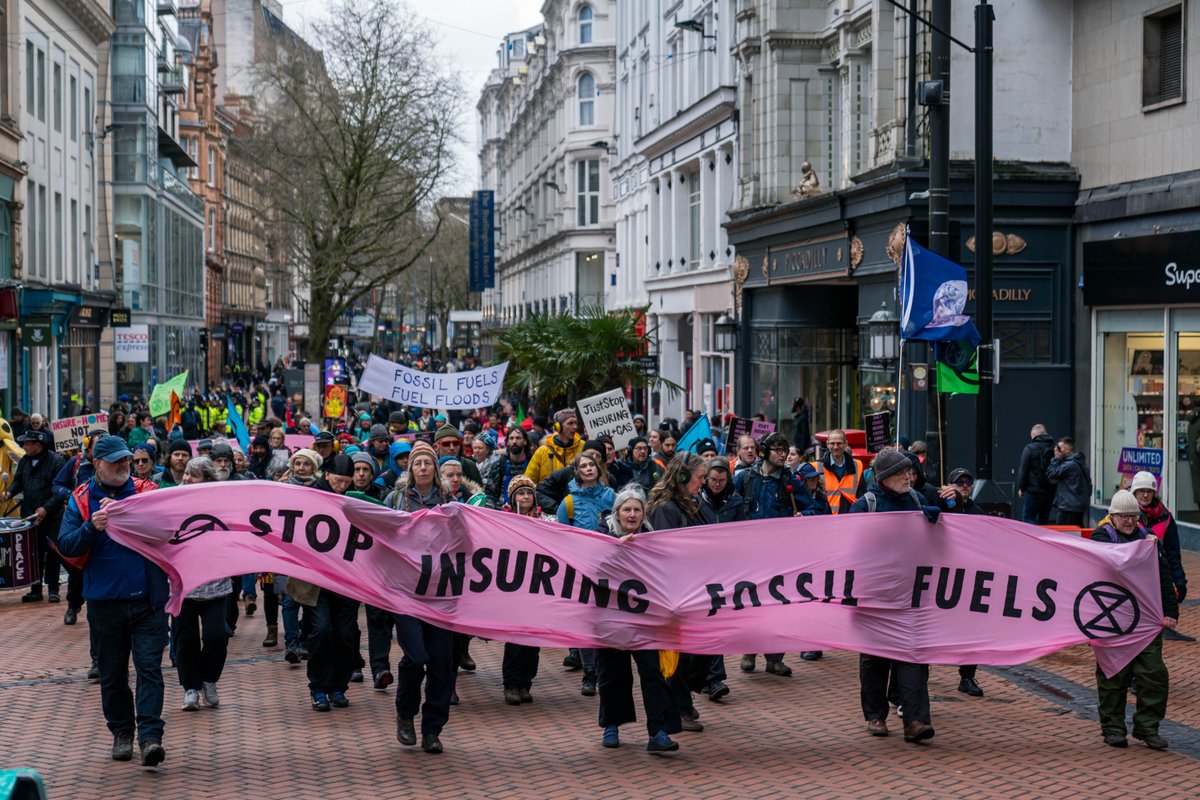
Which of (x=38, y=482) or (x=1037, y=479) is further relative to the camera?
(x=1037, y=479)

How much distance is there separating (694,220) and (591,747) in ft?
102

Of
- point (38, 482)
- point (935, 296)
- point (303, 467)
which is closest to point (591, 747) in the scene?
point (303, 467)

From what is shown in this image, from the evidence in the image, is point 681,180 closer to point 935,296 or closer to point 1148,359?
point 1148,359

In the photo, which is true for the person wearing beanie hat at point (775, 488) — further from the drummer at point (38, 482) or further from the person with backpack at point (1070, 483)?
the drummer at point (38, 482)

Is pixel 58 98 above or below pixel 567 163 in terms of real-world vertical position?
below

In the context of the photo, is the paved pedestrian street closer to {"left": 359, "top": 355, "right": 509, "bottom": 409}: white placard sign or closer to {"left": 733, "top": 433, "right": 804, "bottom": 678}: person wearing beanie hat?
{"left": 733, "top": 433, "right": 804, "bottom": 678}: person wearing beanie hat

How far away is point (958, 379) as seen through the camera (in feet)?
52.6

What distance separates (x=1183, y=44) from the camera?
19688 millimetres

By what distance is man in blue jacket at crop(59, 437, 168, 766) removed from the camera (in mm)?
9102

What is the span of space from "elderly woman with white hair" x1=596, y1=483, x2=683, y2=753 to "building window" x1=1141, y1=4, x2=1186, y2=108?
1286cm

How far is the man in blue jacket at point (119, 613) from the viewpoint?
910cm

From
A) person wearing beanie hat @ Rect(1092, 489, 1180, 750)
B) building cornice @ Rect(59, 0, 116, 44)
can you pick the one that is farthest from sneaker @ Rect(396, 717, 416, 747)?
building cornice @ Rect(59, 0, 116, 44)

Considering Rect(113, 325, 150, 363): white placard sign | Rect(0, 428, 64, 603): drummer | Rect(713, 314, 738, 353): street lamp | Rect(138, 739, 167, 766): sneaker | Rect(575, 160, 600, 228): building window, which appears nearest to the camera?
Rect(138, 739, 167, 766): sneaker

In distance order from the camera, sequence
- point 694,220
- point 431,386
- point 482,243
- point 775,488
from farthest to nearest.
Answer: point 482,243
point 694,220
point 431,386
point 775,488
